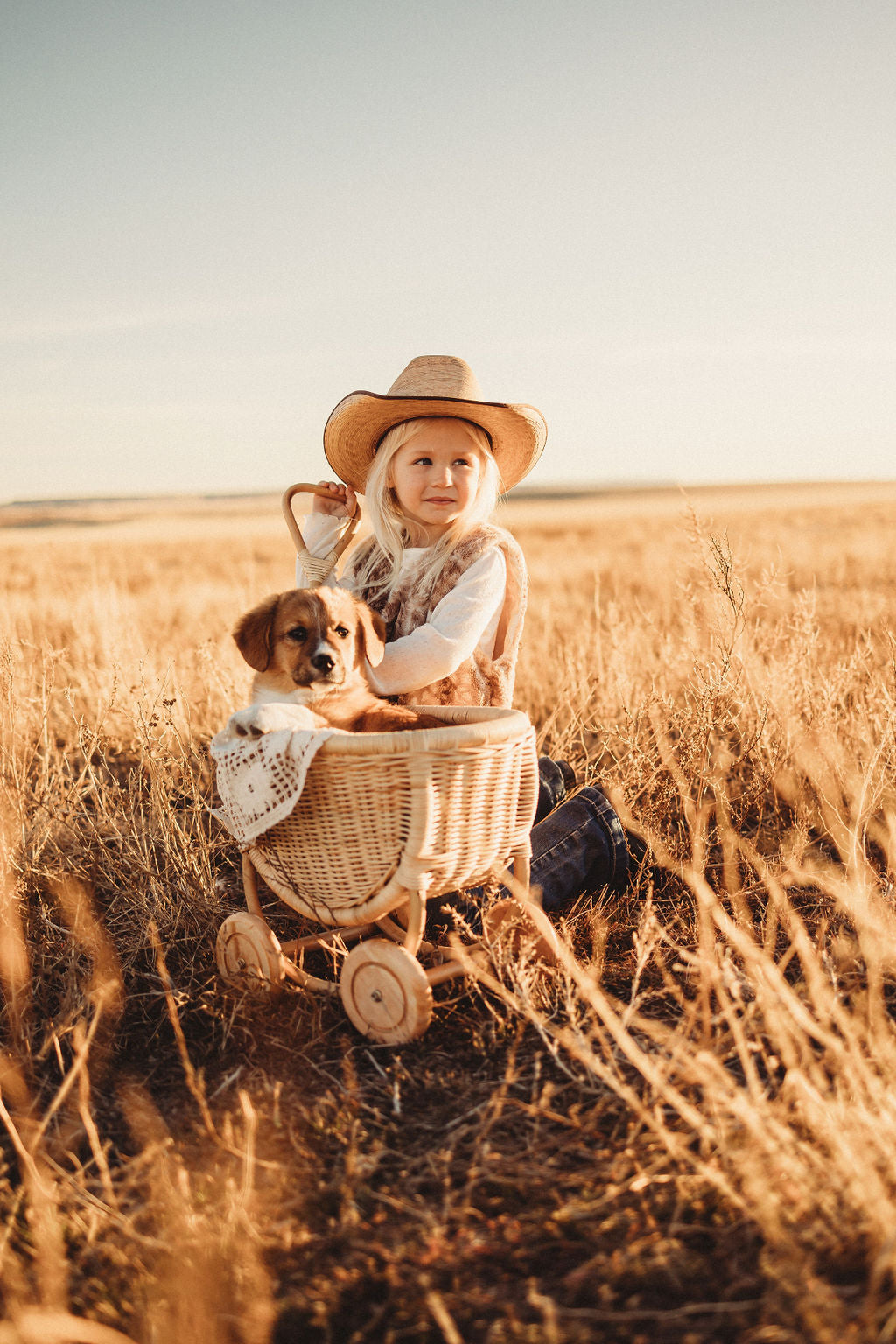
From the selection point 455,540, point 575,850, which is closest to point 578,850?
point 575,850

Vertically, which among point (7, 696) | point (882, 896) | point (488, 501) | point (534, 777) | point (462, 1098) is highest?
point (488, 501)

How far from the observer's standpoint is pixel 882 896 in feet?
10.2

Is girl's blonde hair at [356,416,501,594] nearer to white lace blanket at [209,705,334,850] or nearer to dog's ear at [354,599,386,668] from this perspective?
dog's ear at [354,599,386,668]

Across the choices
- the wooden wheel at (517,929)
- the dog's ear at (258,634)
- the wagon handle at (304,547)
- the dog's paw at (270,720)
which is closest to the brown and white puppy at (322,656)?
the dog's ear at (258,634)

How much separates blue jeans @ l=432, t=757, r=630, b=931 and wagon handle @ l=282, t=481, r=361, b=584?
110cm

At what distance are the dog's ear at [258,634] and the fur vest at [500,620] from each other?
0.56 m

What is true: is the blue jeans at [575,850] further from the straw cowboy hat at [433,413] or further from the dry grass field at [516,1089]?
the straw cowboy hat at [433,413]

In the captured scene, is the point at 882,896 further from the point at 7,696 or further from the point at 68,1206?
the point at 7,696

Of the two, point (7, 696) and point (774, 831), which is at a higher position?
point (7, 696)

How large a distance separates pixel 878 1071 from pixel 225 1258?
1484mm

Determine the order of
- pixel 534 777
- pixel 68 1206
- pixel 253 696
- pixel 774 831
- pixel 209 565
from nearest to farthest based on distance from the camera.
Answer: pixel 68 1206 < pixel 534 777 < pixel 253 696 < pixel 774 831 < pixel 209 565

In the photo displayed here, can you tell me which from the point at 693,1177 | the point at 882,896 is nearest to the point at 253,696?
the point at 693,1177

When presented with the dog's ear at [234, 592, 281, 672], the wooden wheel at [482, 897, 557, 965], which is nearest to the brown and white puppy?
the dog's ear at [234, 592, 281, 672]

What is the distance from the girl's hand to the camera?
3.53 metres
